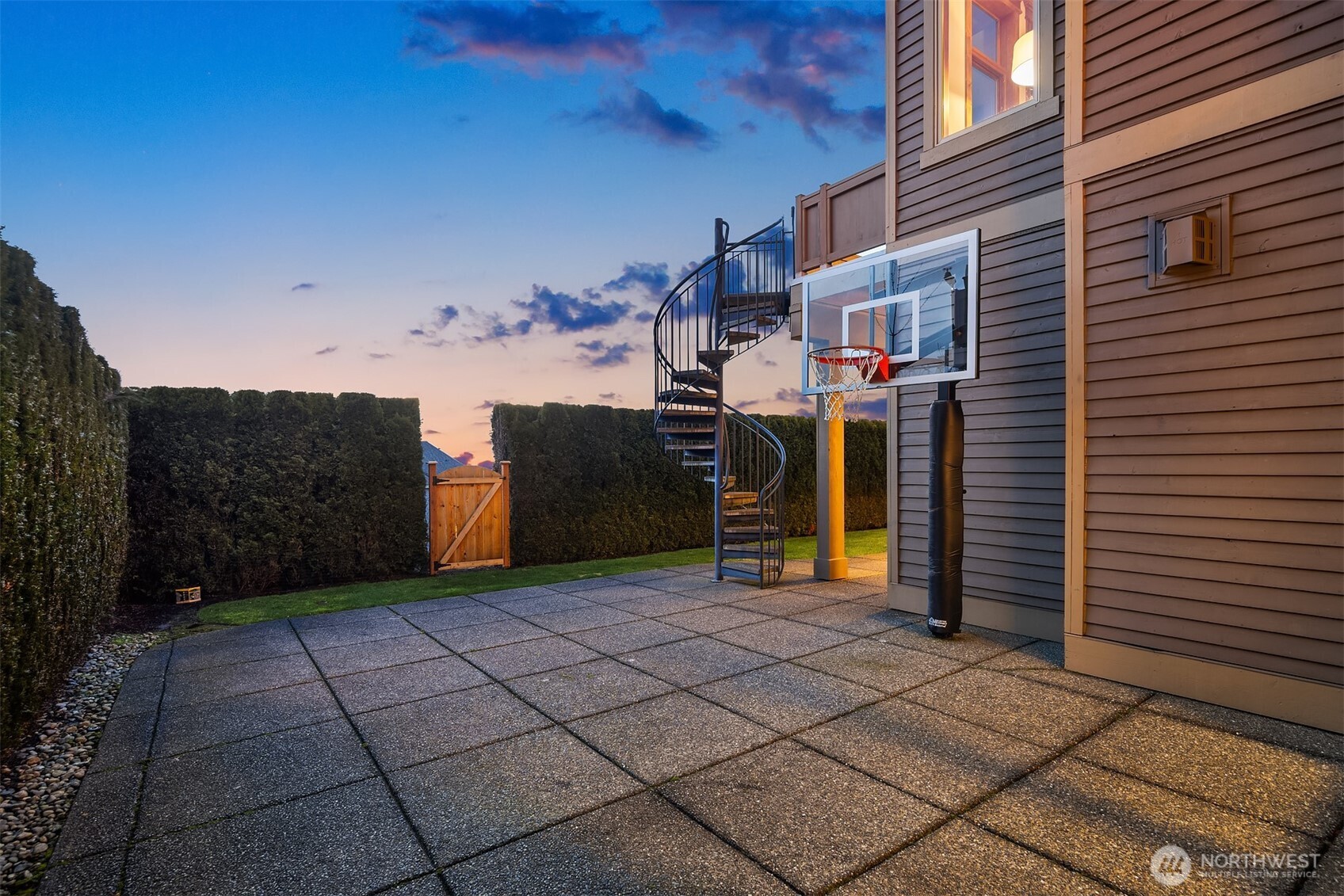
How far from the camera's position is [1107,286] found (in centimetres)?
347

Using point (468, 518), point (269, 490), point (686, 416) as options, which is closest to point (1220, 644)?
point (686, 416)

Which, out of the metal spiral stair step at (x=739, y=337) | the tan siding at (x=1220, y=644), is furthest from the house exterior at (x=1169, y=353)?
the metal spiral stair step at (x=739, y=337)

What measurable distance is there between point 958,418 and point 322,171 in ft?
26.6

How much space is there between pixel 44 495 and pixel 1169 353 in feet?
20.2

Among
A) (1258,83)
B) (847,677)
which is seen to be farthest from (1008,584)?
(1258,83)

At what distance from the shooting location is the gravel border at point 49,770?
6.21 ft

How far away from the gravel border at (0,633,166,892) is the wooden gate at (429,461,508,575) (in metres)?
3.67

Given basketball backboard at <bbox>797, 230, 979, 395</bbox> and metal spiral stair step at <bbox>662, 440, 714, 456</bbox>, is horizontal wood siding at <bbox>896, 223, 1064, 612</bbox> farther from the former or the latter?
metal spiral stair step at <bbox>662, 440, 714, 456</bbox>

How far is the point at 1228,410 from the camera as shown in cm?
301

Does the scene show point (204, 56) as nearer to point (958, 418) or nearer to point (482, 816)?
point (482, 816)

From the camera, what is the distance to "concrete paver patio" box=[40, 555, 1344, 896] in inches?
69.4

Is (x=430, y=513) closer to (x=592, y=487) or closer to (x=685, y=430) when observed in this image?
(x=592, y=487)

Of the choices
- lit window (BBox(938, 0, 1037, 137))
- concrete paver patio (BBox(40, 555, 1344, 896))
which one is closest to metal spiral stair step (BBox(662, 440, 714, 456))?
concrete paver patio (BBox(40, 555, 1344, 896))

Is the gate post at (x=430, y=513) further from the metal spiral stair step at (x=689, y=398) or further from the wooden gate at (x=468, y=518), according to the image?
the metal spiral stair step at (x=689, y=398)
